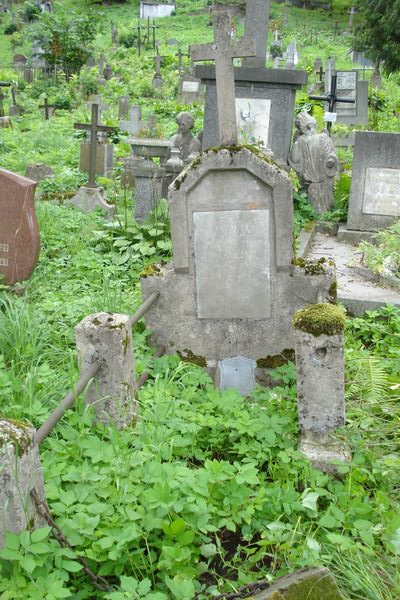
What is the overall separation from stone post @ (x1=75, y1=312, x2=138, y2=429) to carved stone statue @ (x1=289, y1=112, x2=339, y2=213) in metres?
6.08

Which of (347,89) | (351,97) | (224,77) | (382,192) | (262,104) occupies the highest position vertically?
(347,89)

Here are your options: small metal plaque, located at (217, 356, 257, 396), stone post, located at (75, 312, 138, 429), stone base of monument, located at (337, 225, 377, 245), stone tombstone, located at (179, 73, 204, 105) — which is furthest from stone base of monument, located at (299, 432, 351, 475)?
stone tombstone, located at (179, 73, 204, 105)

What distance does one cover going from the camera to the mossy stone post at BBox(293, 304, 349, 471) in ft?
10.6

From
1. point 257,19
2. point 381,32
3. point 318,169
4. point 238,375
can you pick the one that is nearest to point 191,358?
point 238,375

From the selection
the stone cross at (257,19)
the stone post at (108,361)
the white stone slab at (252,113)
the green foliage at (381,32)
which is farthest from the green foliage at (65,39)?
the stone post at (108,361)

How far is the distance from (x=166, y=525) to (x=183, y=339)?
2196mm

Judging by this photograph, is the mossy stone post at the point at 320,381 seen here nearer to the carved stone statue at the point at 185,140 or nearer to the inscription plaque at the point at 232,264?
the inscription plaque at the point at 232,264

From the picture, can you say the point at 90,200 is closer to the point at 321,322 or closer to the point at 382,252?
the point at 382,252

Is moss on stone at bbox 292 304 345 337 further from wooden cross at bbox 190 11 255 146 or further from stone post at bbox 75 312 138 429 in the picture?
wooden cross at bbox 190 11 255 146

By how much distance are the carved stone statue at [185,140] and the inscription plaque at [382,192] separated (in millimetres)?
2693

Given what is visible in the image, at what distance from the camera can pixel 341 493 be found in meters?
2.96

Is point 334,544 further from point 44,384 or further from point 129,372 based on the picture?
point 44,384

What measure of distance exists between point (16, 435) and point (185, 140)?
7884mm

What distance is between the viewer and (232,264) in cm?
446
